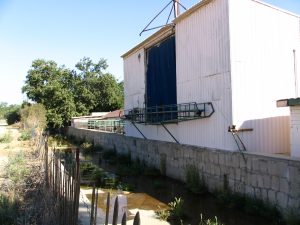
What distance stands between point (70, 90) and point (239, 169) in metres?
35.7

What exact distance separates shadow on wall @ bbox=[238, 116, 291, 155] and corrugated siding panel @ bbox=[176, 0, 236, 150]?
469 millimetres

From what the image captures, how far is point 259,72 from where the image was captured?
11.0 meters

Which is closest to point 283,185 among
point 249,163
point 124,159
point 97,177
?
point 249,163

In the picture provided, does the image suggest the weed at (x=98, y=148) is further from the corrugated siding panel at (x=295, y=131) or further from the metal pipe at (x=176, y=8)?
the corrugated siding panel at (x=295, y=131)

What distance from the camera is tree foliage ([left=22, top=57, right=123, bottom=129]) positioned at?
1603 inches

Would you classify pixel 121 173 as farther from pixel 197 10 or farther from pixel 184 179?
pixel 197 10

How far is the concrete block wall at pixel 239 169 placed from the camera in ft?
26.5

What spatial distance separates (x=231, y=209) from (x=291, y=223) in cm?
234

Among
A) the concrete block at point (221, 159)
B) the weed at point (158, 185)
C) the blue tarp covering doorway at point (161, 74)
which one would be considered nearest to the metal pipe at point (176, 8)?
the blue tarp covering doorway at point (161, 74)

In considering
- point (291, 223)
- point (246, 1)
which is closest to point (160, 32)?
point (246, 1)

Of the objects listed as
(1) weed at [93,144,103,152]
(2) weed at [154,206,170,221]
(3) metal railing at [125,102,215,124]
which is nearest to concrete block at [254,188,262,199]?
(2) weed at [154,206,170,221]

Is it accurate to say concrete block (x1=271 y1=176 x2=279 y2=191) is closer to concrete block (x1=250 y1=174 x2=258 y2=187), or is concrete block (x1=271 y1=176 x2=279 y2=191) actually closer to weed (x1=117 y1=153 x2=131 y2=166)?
concrete block (x1=250 y1=174 x2=258 y2=187)

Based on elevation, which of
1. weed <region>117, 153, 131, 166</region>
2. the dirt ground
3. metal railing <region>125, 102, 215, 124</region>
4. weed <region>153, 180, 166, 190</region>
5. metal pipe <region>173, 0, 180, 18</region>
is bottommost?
weed <region>153, 180, 166, 190</region>

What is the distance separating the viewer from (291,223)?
7336 millimetres
